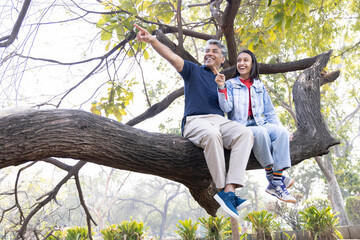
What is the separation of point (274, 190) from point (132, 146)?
106 cm

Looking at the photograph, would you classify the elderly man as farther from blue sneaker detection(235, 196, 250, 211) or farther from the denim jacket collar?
the denim jacket collar

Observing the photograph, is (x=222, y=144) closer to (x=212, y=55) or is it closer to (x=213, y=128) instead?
(x=213, y=128)

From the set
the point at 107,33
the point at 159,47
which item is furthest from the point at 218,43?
the point at 107,33

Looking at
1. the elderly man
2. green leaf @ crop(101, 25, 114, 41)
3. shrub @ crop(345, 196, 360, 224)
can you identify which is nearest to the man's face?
the elderly man

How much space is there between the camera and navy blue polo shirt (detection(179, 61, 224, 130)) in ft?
7.87

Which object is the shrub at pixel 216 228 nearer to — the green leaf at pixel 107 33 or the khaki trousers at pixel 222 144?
the green leaf at pixel 107 33

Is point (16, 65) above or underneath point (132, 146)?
above

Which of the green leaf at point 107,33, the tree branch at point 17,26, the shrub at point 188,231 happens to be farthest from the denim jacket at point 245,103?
the shrub at point 188,231

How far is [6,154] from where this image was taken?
1.64 metres

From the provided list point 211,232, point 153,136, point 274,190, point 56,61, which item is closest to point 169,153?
point 153,136

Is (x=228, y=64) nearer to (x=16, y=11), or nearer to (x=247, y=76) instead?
(x=247, y=76)

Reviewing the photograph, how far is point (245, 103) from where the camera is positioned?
8.42 ft

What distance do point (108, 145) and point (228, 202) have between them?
2.55ft

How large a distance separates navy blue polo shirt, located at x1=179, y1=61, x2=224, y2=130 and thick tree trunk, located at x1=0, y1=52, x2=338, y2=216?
275 millimetres
